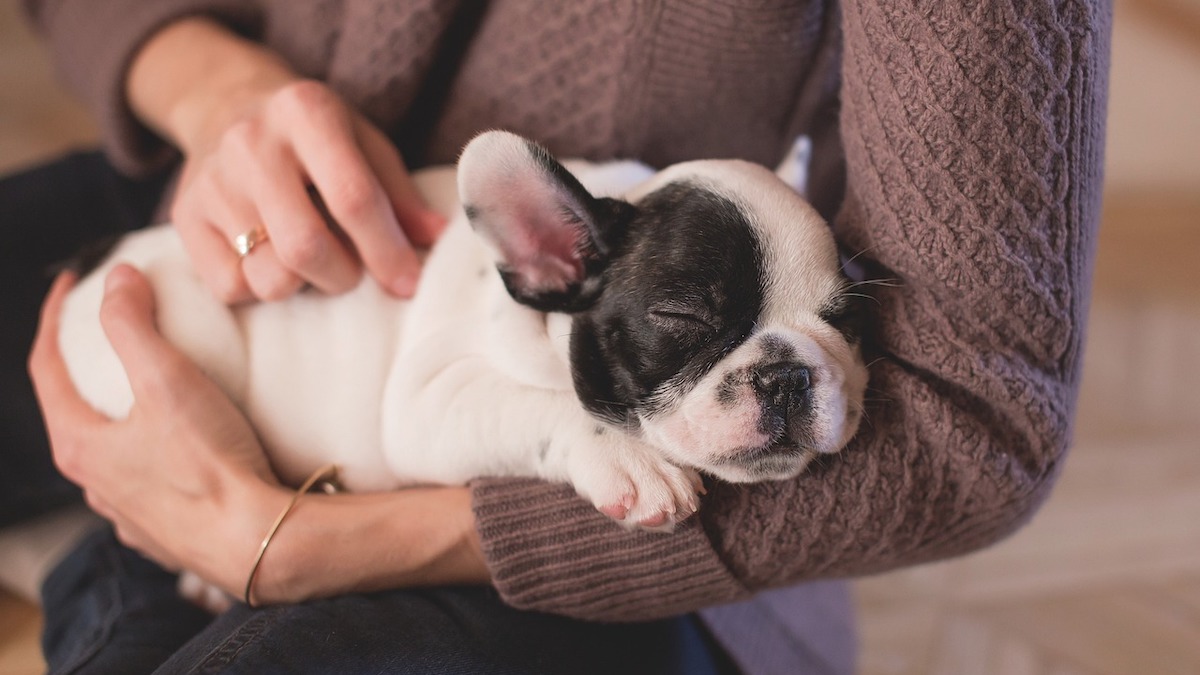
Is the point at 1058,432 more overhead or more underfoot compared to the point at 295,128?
more underfoot

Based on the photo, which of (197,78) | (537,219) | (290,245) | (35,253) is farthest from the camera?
(35,253)

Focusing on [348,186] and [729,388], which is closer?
[729,388]

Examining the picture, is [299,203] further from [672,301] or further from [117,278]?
[672,301]

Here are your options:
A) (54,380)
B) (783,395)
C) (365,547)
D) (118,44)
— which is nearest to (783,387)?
(783,395)

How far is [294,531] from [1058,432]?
0.95 meters

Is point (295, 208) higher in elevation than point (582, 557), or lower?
higher

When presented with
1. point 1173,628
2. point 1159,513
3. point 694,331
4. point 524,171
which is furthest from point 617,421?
point 1159,513

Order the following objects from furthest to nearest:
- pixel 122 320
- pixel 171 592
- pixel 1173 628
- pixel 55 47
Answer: pixel 1173 628
pixel 55 47
pixel 171 592
pixel 122 320

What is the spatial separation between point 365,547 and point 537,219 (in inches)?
18.8

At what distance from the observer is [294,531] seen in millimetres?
1112

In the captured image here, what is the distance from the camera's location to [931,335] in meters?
1.01

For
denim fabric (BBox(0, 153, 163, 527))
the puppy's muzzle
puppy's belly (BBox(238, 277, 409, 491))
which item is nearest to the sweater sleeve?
the puppy's muzzle

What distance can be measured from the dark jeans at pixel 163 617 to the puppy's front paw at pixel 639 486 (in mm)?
219

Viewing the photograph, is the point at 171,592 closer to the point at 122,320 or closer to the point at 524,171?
the point at 122,320
